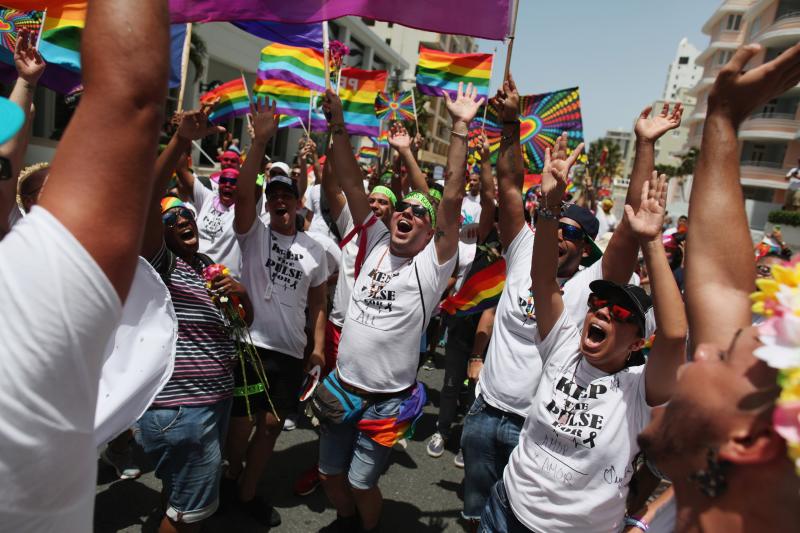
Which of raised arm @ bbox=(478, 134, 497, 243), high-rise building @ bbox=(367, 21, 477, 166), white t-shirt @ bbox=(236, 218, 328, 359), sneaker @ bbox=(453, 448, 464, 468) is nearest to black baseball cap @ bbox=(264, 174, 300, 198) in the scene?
white t-shirt @ bbox=(236, 218, 328, 359)

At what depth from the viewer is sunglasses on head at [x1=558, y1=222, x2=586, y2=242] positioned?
3189 millimetres

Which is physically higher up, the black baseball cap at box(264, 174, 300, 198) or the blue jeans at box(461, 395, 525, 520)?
the black baseball cap at box(264, 174, 300, 198)

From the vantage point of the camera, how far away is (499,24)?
11.0 feet

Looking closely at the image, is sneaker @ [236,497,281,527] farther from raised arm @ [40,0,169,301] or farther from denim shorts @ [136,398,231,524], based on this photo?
raised arm @ [40,0,169,301]

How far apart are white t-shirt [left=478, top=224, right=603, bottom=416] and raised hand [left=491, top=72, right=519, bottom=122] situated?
0.64 metres

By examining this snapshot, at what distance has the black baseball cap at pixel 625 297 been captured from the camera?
2.08m

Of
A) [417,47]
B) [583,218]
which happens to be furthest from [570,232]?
[417,47]

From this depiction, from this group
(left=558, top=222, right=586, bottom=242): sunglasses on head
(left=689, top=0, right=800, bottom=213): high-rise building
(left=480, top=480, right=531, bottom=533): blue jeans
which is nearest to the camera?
(left=480, top=480, right=531, bottom=533): blue jeans

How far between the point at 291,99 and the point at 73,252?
727cm

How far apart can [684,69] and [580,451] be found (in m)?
109

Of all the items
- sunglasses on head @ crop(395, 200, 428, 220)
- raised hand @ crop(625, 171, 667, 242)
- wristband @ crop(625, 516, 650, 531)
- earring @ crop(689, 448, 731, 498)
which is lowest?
wristband @ crop(625, 516, 650, 531)

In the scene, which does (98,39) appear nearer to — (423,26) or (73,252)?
(73,252)

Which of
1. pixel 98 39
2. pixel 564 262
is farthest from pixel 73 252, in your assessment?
pixel 564 262

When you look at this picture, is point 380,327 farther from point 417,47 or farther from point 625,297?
point 417,47
